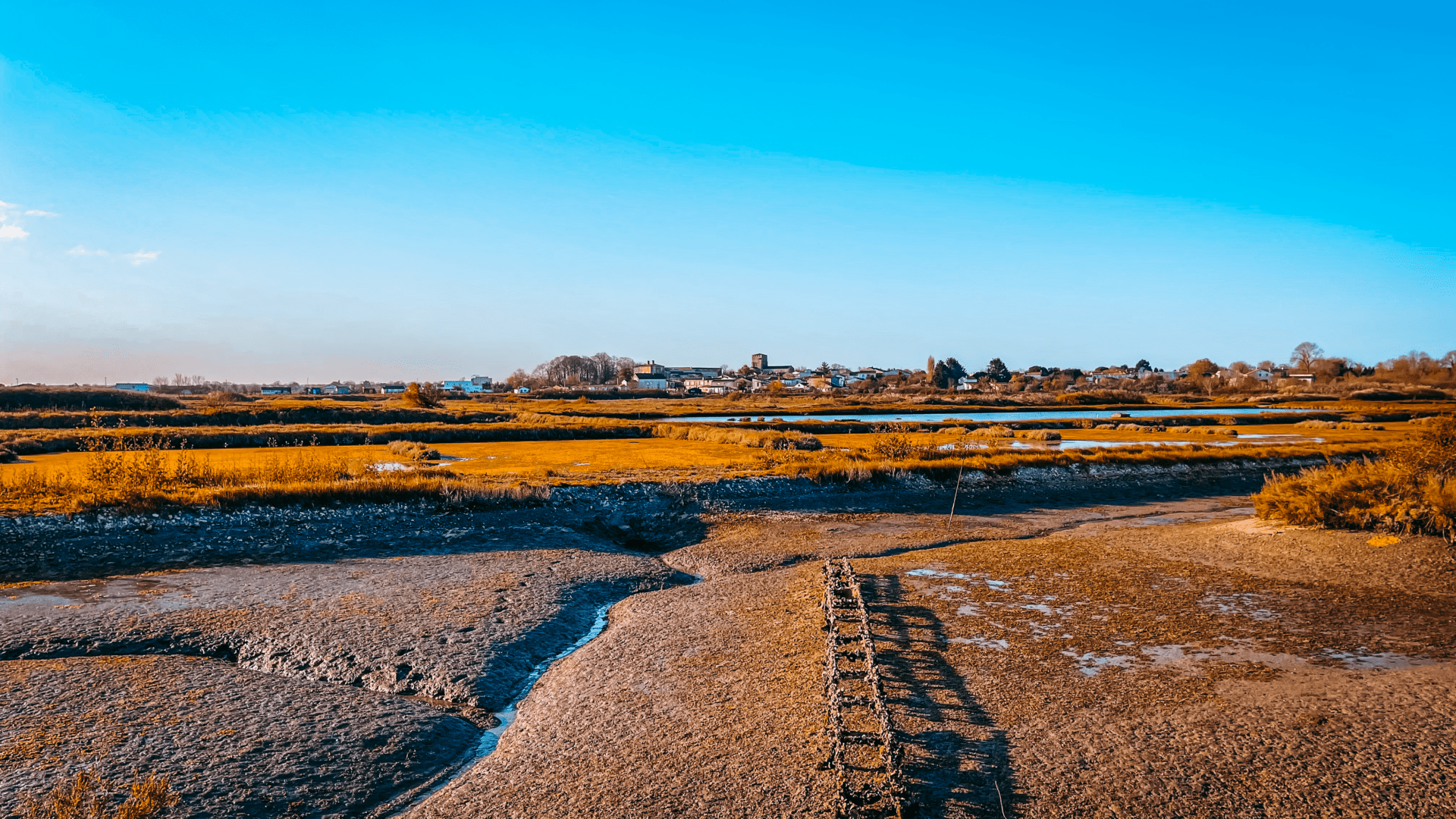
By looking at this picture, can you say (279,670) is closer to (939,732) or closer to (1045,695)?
(939,732)

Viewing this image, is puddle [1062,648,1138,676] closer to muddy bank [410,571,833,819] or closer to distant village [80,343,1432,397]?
muddy bank [410,571,833,819]

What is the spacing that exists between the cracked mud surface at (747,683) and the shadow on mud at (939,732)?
32 millimetres

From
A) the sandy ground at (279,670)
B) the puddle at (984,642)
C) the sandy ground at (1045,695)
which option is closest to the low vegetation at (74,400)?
the sandy ground at (279,670)

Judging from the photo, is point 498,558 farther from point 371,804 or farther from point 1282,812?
point 1282,812

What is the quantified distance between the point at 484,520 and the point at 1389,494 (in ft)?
60.2

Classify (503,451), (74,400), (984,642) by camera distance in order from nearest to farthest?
1. (984,642)
2. (503,451)
3. (74,400)

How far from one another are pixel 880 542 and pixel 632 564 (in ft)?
17.6

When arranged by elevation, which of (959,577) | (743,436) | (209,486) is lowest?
(959,577)

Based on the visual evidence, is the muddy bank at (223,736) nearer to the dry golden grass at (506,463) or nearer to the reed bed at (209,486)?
the reed bed at (209,486)

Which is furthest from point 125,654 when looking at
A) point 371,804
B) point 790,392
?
point 790,392

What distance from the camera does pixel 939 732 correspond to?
6.70 metres

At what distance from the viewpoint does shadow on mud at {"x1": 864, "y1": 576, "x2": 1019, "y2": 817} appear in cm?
560

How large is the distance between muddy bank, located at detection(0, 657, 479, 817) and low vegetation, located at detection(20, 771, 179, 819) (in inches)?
4.5

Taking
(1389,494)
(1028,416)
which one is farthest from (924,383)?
(1389,494)
